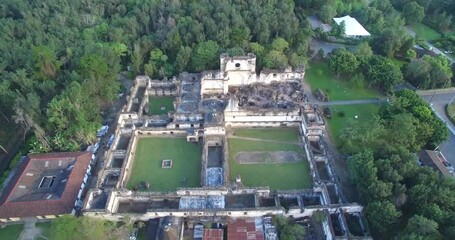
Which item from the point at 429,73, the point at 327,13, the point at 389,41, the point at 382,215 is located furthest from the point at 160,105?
the point at 429,73

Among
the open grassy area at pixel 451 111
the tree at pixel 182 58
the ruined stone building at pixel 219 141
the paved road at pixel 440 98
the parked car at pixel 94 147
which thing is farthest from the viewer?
the tree at pixel 182 58

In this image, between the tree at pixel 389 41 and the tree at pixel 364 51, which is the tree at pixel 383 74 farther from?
the tree at pixel 389 41

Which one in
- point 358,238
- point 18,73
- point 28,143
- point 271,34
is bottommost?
point 358,238

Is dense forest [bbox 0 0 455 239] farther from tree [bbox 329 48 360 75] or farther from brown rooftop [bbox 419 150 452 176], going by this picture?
brown rooftop [bbox 419 150 452 176]

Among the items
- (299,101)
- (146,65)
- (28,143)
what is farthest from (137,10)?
(299,101)

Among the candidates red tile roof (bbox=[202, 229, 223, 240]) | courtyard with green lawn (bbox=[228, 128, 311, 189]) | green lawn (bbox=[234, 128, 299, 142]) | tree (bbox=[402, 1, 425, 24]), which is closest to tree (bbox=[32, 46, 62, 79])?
courtyard with green lawn (bbox=[228, 128, 311, 189])

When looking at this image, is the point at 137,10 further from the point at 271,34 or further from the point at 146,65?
the point at 271,34

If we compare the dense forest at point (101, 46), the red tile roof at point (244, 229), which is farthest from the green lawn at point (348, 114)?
the red tile roof at point (244, 229)
